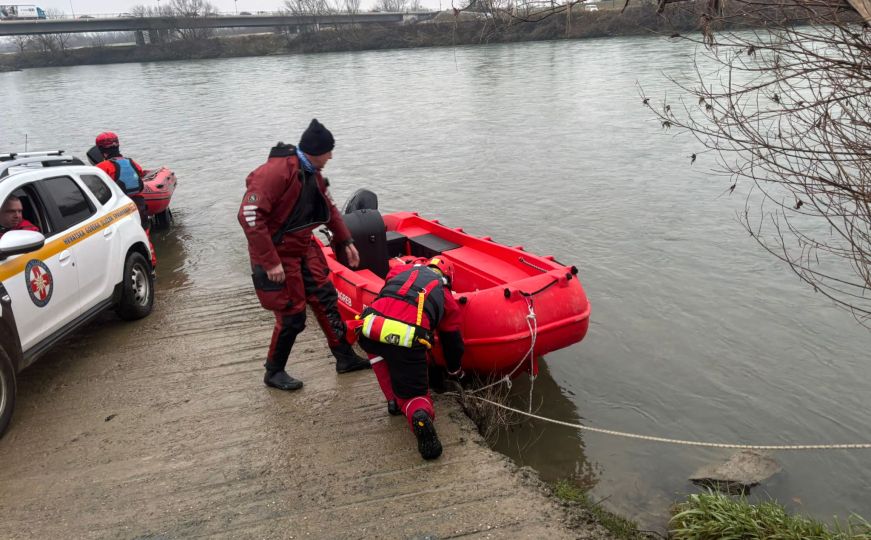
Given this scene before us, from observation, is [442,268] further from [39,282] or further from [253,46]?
[253,46]

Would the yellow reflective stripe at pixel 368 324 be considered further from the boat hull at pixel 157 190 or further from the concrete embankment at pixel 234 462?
the boat hull at pixel 157 190

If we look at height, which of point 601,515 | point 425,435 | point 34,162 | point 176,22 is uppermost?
point 176,22

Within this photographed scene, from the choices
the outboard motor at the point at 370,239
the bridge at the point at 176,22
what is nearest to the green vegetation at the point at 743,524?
the outboard motor at the point at 370,239

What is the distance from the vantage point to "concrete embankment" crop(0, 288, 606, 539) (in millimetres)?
3922

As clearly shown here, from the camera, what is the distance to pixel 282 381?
17.6 feet

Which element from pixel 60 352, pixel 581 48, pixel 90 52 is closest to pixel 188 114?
pixel 581 48

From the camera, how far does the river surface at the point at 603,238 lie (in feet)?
19.1

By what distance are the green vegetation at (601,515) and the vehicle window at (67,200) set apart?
13.9 ft

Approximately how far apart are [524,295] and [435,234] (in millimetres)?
2637

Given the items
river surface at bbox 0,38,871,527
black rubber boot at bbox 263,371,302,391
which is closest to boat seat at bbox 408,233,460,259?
river surface at bbox 0,38,871,527

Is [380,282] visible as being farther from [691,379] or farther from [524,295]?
[691,379]

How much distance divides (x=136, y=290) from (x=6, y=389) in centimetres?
232

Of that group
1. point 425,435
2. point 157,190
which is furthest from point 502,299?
point 157,190

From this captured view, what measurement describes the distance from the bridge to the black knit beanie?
60.2 meters
